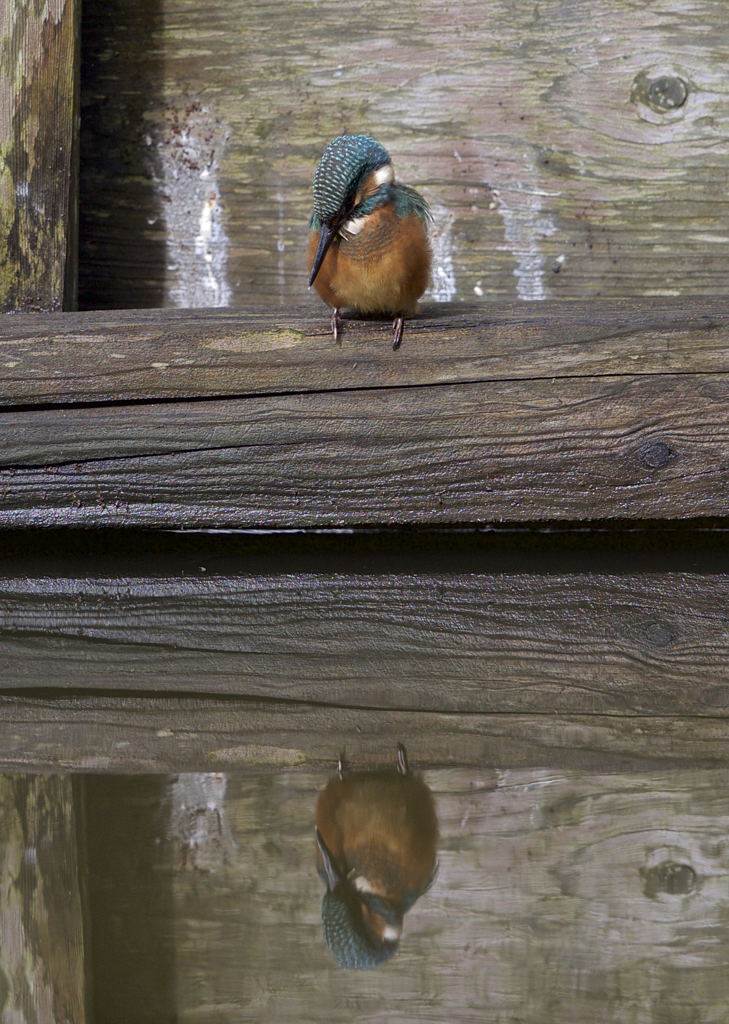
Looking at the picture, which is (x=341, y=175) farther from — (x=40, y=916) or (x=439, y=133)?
(x=40, y=916)

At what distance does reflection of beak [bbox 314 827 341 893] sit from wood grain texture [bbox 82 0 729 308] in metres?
2.26

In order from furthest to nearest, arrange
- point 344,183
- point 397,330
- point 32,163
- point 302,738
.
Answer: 1. point 32,163
2. point 397,330
3. point 344,183
4. point 302,738

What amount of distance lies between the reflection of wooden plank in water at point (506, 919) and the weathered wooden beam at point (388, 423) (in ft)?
3.76

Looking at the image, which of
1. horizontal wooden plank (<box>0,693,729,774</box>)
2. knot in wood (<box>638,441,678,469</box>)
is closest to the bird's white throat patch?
knot in wood (<box>638,441,678,469</box>)

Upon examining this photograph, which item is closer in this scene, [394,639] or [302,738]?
[302,738]

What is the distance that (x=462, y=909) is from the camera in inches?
44.8

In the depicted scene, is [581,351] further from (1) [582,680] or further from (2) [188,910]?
(2) [188,910]

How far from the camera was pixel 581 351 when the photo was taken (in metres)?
2.33

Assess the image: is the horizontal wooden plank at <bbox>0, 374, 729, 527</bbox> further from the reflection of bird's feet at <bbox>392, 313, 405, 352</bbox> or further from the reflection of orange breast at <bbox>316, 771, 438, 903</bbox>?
the reflection of orange breast at <bbox>316, 771, 438, 903</bbox>

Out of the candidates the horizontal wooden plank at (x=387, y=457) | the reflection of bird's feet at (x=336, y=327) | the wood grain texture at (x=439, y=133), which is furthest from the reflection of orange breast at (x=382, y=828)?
the wood grain texture at (x=439, y=133)

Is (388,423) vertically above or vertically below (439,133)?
below

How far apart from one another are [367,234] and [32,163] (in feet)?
3.53

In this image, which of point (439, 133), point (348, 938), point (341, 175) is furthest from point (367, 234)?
point (348, 938)

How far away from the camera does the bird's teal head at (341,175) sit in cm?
219
